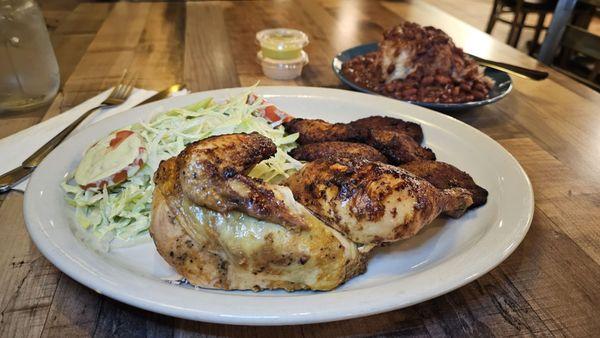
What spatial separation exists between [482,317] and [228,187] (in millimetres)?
754

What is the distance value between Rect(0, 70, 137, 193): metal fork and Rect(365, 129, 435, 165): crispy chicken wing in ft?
4.45

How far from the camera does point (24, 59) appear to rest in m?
2.23

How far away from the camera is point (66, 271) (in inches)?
41.1

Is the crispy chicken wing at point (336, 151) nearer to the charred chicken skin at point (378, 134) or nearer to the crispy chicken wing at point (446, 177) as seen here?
the charred chicken skin at point (378, 134)

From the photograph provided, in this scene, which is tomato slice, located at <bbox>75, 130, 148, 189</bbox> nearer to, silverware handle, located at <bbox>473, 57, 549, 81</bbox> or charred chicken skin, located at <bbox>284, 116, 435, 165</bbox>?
charred chicken skin, located at <bbox>284, 116, 435, 165</bbox>

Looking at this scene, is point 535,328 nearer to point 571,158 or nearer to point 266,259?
point 266,259

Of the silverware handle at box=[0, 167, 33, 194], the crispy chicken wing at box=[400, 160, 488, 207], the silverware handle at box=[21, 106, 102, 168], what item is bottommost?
the silverware handle at box=[0, 167, 33, 194]

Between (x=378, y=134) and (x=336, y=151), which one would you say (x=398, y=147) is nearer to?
(x=378, y=134)

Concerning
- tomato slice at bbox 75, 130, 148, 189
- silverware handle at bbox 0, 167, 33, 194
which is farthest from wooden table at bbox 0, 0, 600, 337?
tomato slice at bbox 75, 130, 148, 189

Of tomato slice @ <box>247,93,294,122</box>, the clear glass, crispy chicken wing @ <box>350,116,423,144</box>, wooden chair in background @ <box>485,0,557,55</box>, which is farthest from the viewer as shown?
wooden chair in background @ <box>485,0,557,55</box>

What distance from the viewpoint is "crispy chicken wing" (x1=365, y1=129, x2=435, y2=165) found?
65.4 inches

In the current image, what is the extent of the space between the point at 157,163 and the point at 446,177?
105cm

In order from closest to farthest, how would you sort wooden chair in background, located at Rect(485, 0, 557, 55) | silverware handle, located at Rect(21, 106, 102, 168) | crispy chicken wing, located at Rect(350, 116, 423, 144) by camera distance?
silverware handle, located at Rect(21, 106, 102, 168), crispy chicken wing, located at Rect(350, 116, 423, 144), wooden chair in background, located at Rect(485, 0, 557, 55)

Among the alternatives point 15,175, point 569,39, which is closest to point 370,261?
point 15,175
